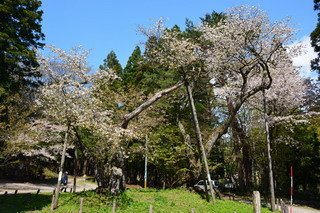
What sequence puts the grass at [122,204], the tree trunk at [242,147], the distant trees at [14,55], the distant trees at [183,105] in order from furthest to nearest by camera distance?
the tree trunk at [242,147]
the distant trees at [14,55]
the distant trees at [183,105]
the grass at [122,204]

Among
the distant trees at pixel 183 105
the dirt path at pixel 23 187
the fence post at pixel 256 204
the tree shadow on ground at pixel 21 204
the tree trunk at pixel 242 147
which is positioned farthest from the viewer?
the tree trunk at pixel 242 147

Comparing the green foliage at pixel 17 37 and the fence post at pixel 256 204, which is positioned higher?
the green foliage at pixel 17 37

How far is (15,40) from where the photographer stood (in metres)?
16.9

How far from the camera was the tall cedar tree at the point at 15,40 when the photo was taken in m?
15.9

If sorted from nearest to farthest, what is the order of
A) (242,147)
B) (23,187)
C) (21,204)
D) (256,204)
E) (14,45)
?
1. (256,204)
2. (21,204)
3. (14,45)
4. (23,187)
5. (242,147)

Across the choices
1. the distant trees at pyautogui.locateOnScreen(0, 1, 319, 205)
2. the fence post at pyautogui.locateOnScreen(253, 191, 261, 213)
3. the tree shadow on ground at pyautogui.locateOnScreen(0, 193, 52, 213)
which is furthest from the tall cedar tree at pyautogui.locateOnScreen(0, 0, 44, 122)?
the fence post at pyautogui.locateOnScreen(253, 191, 261, 213)

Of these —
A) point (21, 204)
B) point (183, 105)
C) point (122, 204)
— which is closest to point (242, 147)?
point (183, 105)

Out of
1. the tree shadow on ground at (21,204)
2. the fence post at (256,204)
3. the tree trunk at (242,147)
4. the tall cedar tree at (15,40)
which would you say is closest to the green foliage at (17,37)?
the tall cedar tree at (15,40)

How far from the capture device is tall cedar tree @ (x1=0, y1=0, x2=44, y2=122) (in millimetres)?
15898

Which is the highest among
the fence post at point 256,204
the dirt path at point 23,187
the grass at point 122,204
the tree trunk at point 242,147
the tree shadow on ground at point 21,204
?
the tree trunk at point 242,147

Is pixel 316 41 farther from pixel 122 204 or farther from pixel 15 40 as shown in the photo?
pixel 15 40

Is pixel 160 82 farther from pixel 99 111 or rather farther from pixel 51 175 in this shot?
pixel 51 175

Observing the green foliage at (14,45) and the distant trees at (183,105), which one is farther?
the green foliage at (14,45)

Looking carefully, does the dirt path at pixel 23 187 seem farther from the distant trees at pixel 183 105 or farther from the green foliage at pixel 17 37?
the green foliage at pixel 17 37
